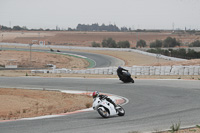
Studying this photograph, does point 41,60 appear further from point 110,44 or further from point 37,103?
point 37,103

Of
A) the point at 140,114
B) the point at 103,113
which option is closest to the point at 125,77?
the point at 140,114

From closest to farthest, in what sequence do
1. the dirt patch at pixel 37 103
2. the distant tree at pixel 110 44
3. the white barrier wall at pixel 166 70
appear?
the dirt patch at pixel 37 103 < the white barrier wall at pixel 166 70 < the distant tree at pixel 110 44

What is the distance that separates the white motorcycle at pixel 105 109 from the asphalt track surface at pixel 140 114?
0.76 feet

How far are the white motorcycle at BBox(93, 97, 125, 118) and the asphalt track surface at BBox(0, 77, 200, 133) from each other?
231 millimetres

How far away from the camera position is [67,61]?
7144 centimetres

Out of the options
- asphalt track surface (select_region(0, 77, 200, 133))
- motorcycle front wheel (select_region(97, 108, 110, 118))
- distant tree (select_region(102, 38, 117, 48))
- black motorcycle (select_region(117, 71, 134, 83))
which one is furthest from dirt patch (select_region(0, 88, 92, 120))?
distant tree (select_region(102, 38, 117, 48))

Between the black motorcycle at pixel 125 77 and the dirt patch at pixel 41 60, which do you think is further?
the dirt patch at pixel 41 60

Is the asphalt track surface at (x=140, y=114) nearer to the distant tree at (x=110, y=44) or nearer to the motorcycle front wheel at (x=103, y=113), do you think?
the motorcycle front wheel at (x=103, y=113)

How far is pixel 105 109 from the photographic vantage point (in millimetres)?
13445

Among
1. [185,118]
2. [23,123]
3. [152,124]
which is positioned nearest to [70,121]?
[23,123]

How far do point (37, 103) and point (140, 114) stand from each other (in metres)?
7.51

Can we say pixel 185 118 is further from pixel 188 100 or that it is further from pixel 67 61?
pixel 67 61

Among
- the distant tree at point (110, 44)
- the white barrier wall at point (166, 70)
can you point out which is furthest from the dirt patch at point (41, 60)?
the distant tree at point (110, 44)

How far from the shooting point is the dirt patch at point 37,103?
1617 centimetres
